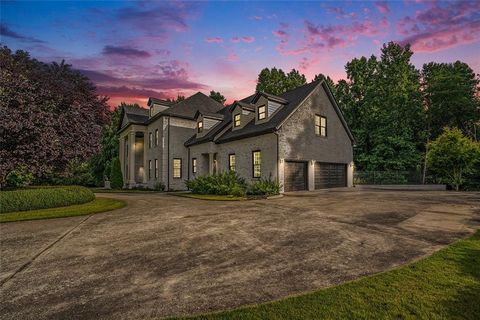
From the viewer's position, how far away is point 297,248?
18.0 feet

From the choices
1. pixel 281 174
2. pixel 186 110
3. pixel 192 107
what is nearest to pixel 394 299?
pixel 281 174

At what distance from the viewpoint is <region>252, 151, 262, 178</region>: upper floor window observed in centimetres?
1923

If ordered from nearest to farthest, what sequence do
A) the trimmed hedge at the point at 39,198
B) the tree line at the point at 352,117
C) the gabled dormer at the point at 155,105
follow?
1. the trimmed hedge at the point at 39,198
2. the tree line at the point at 352,117
3. the gabled dormer at the point at 155,105

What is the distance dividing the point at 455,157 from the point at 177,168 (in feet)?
92.1

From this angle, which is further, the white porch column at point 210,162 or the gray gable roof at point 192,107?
the gray gable roof at point 192,107

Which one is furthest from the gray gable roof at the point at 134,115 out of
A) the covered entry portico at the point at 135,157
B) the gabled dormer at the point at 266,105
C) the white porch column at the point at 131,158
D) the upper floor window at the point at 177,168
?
the gabled dormer at the point at 266,105

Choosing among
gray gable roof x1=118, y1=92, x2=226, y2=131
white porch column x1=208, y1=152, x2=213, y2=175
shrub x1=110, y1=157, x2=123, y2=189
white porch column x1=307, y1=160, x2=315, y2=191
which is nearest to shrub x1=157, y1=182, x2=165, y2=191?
white porch column x1=208, y1=152, x2=213, y2=175

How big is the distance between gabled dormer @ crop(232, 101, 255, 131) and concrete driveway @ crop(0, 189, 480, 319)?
14.2 metres

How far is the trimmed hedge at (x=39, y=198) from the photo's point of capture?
424 inches

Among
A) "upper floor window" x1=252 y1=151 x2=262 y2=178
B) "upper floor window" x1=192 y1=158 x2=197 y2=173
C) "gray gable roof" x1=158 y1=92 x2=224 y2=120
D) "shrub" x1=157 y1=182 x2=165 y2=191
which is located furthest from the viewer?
"gray gable roof" x1=158 y1=92 x2=224 y2=120

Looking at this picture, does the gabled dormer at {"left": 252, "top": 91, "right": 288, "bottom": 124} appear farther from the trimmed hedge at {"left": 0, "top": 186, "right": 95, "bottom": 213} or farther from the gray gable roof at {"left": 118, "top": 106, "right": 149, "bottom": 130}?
the gray gable roof at {"left": 118, "top": 106, "right": 149, "bottom": 130}

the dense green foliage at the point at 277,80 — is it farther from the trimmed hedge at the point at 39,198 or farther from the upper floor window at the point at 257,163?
the trimmed hedge at the point at 39,198

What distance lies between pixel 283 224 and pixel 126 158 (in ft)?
105

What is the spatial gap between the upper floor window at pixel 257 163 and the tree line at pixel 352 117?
1127 cm
